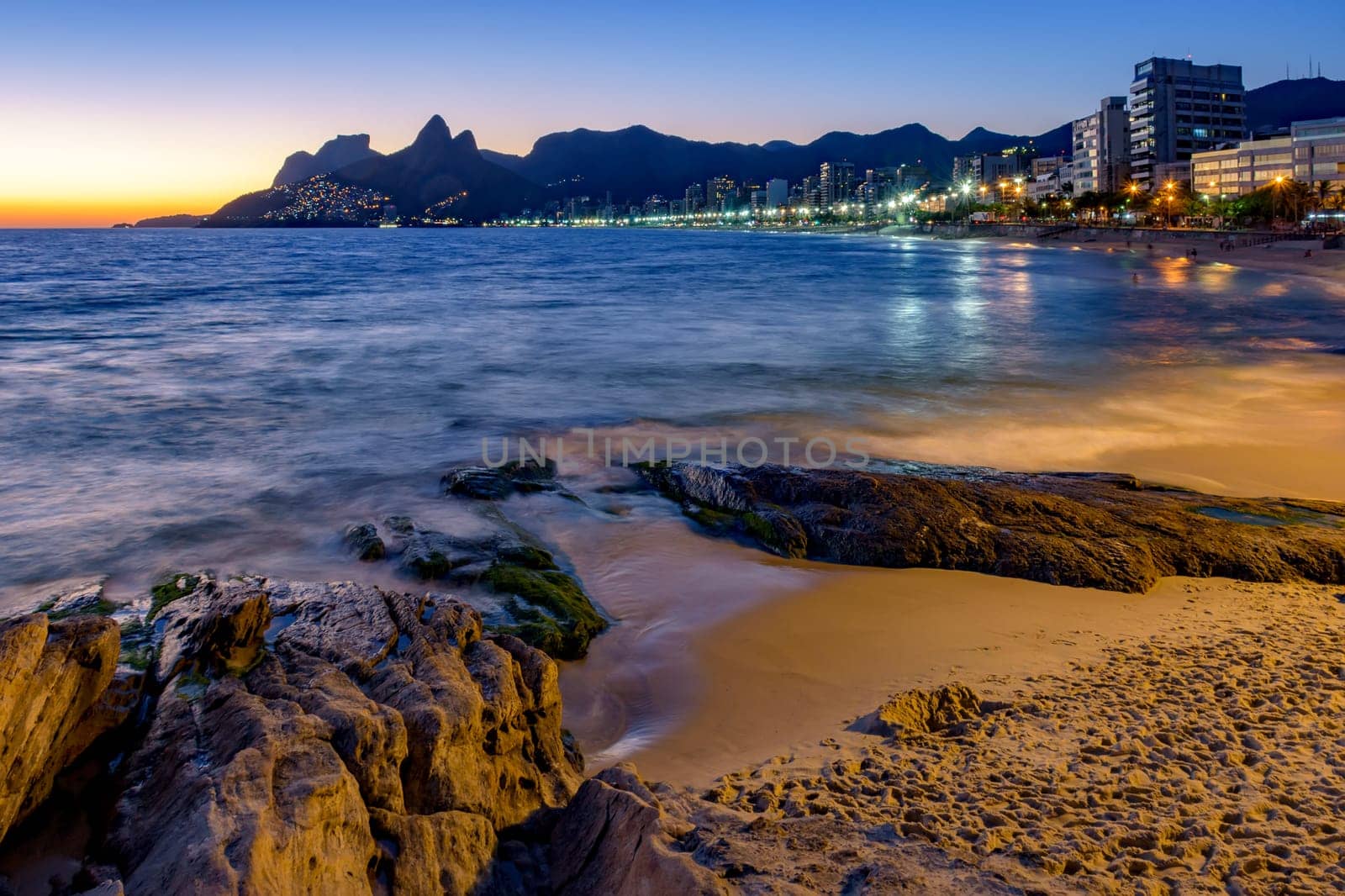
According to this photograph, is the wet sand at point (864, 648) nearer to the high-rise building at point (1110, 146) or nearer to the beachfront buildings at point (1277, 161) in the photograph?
the beachfront buildings at point (1277, 161)

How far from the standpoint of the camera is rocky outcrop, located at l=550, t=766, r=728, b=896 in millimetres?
3508

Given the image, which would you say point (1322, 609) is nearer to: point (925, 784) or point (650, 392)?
point (925, 784)

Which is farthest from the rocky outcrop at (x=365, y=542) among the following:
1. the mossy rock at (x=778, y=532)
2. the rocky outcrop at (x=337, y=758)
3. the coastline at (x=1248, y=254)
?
the coastline at (x=1248, y=254)

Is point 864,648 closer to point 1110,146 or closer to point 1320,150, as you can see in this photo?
point 1320,150

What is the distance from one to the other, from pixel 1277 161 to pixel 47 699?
409ft

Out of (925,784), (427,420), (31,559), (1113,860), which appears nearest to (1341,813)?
(1113,860)

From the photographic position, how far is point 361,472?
1234 cm

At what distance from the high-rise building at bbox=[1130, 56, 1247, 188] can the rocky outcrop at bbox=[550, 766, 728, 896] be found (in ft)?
488

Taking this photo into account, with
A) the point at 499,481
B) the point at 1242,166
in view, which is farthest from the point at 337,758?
the point at 1242,166

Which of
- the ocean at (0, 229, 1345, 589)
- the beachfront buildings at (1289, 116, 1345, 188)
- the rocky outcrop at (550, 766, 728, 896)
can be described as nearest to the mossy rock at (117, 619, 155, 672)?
the ocean at (0, 229, 1345, 589)

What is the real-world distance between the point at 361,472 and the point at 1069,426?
10.9 meters

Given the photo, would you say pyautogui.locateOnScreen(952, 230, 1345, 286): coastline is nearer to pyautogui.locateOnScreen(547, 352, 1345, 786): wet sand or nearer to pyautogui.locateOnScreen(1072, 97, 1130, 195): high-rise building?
pyautogui.locateOnScreen(547, 352, 1345, 786): wet sand

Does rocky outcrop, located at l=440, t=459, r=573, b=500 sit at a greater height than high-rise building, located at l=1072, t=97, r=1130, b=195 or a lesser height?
lesser

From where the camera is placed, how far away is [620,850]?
3713 millimetres
